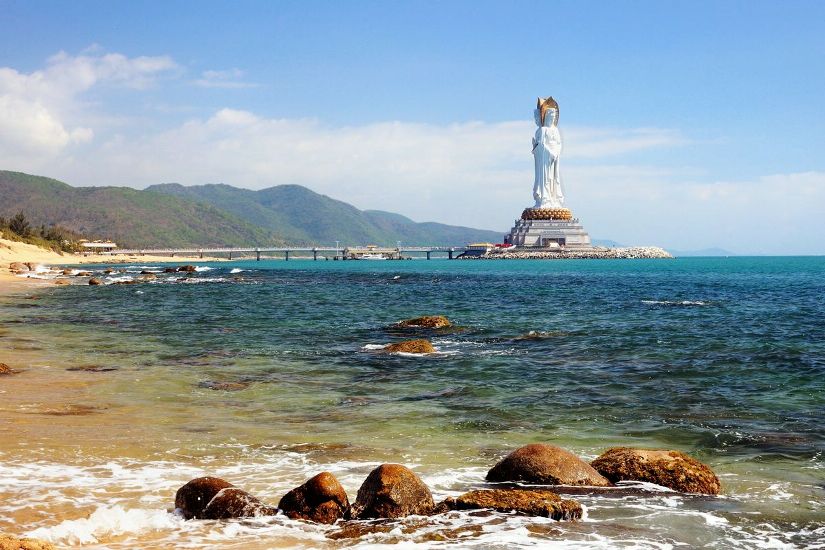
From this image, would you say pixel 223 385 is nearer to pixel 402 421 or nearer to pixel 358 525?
pixel 402 421

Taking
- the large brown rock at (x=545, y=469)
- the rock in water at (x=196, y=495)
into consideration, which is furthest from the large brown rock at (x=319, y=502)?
the large brown rock at (x=545, y=469)

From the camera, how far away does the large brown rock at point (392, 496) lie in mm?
8289

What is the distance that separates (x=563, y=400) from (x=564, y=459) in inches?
233

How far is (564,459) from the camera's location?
9.81 m

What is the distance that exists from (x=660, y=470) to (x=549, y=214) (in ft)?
576

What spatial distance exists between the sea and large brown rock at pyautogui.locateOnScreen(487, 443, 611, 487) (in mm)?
217

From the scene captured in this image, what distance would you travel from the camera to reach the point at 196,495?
27.8 feet

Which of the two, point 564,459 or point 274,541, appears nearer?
point 274,541

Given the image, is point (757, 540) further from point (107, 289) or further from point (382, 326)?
point (107, 289)

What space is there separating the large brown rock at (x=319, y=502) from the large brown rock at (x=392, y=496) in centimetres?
20

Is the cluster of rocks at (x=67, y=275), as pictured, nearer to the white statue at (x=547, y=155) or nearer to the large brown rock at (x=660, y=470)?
the large brown rock at (x=660, y=470)

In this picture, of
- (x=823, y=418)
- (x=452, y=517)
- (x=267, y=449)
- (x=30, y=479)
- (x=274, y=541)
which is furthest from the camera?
(x=823, y=418)

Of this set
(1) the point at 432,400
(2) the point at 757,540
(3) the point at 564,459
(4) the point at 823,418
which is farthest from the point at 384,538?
(4) the point at 823,418

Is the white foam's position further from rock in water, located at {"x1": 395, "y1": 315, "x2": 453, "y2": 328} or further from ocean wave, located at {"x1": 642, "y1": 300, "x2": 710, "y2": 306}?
ocean wave, located at {"x1": 642, "y1": 300, "x2": 710, "y2": 306}
